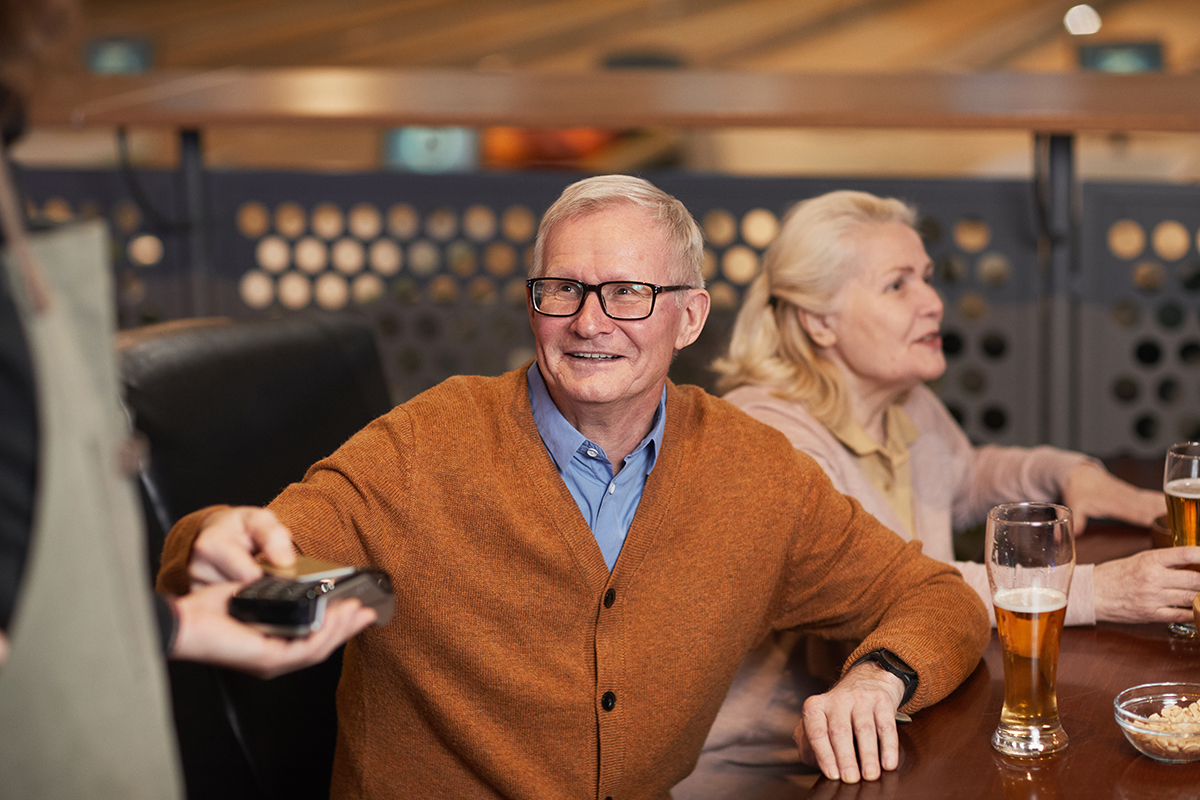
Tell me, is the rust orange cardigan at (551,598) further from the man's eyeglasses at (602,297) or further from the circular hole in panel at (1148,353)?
the circular hole in panel at (1148,353)

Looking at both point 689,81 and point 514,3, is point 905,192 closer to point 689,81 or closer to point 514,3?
point 689,81

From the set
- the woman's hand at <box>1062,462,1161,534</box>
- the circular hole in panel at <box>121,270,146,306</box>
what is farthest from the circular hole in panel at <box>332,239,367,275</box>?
→ the woman's hand at <box>1062,462,1161,534</box>

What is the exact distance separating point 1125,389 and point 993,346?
27 centimetres

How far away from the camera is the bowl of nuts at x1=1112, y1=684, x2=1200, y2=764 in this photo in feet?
3.26

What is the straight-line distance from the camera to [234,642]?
0.81m

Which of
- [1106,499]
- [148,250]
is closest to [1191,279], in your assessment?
[1106,499]

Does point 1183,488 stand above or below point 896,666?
above

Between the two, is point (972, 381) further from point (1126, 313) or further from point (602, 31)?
point (602, 31)

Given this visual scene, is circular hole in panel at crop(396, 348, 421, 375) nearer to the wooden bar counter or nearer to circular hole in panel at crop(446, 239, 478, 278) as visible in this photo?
circular hole in panel at crop(446, 239, 478, 278)

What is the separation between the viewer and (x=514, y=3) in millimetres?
7672

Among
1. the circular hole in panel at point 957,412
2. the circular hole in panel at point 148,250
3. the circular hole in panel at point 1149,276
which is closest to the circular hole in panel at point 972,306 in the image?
the circular hole in panel at point 957,412

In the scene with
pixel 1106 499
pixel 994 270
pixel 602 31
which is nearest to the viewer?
pixel 1106 499

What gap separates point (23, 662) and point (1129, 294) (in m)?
2.01

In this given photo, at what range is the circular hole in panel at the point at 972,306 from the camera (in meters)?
2.19
